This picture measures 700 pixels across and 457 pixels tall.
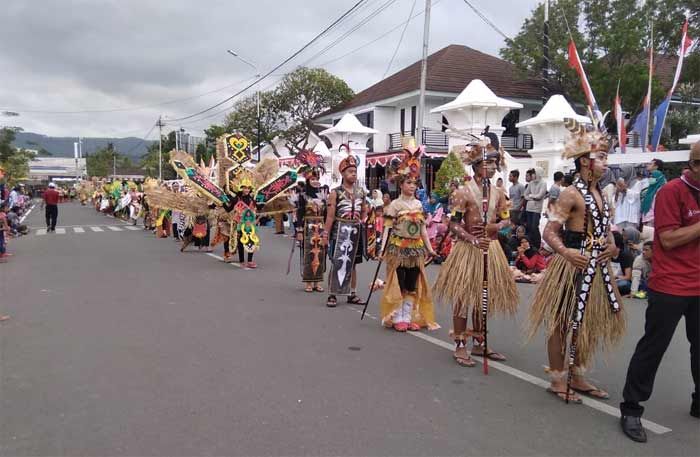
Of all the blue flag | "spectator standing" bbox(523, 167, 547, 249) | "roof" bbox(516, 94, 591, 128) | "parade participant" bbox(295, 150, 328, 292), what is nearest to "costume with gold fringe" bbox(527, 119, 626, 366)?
"parade participant" bbox(295, 150, 328, 292)

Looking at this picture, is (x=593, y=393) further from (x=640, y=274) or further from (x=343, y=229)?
(x=640, y=274)

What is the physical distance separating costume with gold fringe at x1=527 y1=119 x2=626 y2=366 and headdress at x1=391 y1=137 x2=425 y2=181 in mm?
2263

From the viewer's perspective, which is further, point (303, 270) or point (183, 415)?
point (303, 270)

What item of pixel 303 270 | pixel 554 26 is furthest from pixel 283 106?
pixel 303 270

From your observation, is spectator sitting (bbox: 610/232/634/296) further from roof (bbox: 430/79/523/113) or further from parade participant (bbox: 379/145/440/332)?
roof (bbox: 430/79/523/113)

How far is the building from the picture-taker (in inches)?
1088

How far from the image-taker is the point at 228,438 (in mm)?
3570

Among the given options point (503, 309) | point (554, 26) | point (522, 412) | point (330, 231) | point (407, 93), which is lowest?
point (522, 412)

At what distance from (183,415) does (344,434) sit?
44.4 inches

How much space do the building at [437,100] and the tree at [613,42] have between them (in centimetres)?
318

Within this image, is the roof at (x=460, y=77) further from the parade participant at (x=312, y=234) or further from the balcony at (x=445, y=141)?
the parade participant at (x=312, y=234)

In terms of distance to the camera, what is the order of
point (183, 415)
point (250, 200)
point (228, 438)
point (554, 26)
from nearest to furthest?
point (228, 438) → point (183, 415) → point (250, 200) → point (554, 26)

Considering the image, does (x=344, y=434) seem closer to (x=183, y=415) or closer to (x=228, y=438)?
(x=228, y=438)

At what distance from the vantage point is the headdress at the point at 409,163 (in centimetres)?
625
